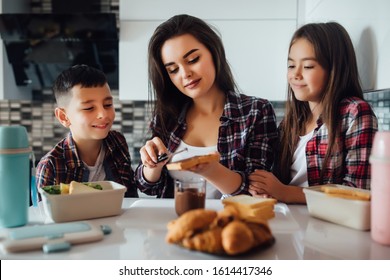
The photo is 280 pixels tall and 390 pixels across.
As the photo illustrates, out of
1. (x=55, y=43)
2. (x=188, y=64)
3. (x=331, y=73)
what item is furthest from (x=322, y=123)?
(x=55, y=43)

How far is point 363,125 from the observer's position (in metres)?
0.83

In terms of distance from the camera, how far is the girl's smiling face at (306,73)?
93 centimetres

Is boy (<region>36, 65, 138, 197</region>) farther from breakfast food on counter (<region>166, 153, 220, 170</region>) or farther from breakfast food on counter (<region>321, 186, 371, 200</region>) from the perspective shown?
breakfast food on counter (<region>321, 186, 371, 200</region>)

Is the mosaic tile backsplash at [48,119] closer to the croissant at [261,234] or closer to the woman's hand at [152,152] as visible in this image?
the woman's hand at [152,152]

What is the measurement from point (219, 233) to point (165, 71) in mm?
665

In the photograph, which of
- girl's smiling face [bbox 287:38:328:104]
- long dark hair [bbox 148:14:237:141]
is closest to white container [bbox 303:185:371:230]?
girl's smiling face [bbox 287:38:328:104]

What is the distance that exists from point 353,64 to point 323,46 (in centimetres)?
9

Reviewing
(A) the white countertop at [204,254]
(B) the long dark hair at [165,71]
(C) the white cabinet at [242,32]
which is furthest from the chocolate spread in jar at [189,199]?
(C) the white cabinet at [242,32]

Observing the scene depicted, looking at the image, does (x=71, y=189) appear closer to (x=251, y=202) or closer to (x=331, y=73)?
(x=251, y=202)

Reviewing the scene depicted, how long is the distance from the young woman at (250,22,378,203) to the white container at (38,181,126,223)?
0.32 metres

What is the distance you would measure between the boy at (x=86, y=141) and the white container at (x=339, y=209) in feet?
1.74

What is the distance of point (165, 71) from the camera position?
1056mm
